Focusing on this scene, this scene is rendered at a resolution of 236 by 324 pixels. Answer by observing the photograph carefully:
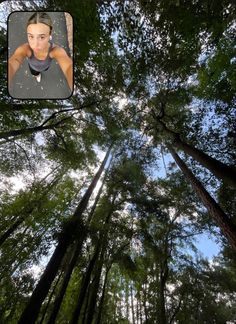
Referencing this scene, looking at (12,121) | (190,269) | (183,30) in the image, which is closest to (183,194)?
(190,269)

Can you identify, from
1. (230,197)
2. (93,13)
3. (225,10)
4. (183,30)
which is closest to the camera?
(225,10)

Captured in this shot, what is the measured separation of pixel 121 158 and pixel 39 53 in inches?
467

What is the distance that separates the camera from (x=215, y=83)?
27.0 ft

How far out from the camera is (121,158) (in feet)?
44.4

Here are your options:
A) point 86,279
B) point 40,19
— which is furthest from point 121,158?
point 40,19

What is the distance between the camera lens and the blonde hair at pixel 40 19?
1927 millimetres

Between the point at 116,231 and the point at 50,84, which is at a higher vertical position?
the point at 116,231

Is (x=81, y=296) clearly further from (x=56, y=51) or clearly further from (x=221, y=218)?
(x=56, y=51)

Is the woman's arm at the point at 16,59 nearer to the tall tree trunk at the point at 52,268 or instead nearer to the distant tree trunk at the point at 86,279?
the tall tree trunk at the point at 52,268

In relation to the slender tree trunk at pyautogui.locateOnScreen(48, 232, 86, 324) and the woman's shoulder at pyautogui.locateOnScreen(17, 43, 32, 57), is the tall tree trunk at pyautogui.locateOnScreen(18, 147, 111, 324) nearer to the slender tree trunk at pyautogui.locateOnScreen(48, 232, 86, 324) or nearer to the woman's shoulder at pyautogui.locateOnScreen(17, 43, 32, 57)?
the slender tree trunk at pyautogui.locateOnScreen(48, 232, 86, 324)

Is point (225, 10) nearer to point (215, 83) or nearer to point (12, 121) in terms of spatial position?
point (215, 83)

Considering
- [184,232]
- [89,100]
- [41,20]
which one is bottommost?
[41,20]

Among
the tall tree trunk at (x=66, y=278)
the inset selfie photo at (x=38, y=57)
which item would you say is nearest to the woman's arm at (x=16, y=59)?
the inset selfie photo at (x=38, y=57)

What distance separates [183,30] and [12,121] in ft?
19.6
